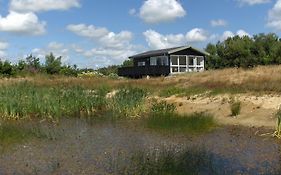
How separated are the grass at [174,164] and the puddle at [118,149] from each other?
0.68 ft

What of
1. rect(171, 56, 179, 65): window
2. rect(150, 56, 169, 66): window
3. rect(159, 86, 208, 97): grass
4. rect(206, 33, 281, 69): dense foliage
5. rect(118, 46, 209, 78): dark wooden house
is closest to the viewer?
rect(159, 86, 208, 97): grass

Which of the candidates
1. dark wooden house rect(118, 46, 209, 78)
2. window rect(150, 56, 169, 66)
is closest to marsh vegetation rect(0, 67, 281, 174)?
dark wooden house rect(118, 46, 209, 78)

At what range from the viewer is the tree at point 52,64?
2376 inches

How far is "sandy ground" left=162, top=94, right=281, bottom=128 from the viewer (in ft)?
59.8

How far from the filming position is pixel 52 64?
61031 millimetres

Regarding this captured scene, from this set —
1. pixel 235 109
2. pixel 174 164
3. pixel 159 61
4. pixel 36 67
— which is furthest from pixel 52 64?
pixel 174 164

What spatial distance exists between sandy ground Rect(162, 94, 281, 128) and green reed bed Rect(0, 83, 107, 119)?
447cm

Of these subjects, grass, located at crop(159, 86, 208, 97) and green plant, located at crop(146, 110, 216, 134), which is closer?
green plant, located at crop(146, 110, 216, 134)

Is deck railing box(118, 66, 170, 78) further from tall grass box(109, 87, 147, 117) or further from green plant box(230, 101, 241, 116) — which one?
green plant box(230, 101, 241, 116)

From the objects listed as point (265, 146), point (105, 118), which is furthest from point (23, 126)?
point (265, 146)

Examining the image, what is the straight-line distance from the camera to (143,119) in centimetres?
1981

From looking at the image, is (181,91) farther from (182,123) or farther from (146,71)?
(146,71)

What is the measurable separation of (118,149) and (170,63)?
1527 inches

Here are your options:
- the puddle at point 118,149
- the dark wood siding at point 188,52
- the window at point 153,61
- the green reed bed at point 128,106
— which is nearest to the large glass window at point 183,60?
the dark wood siding at point 188,52
